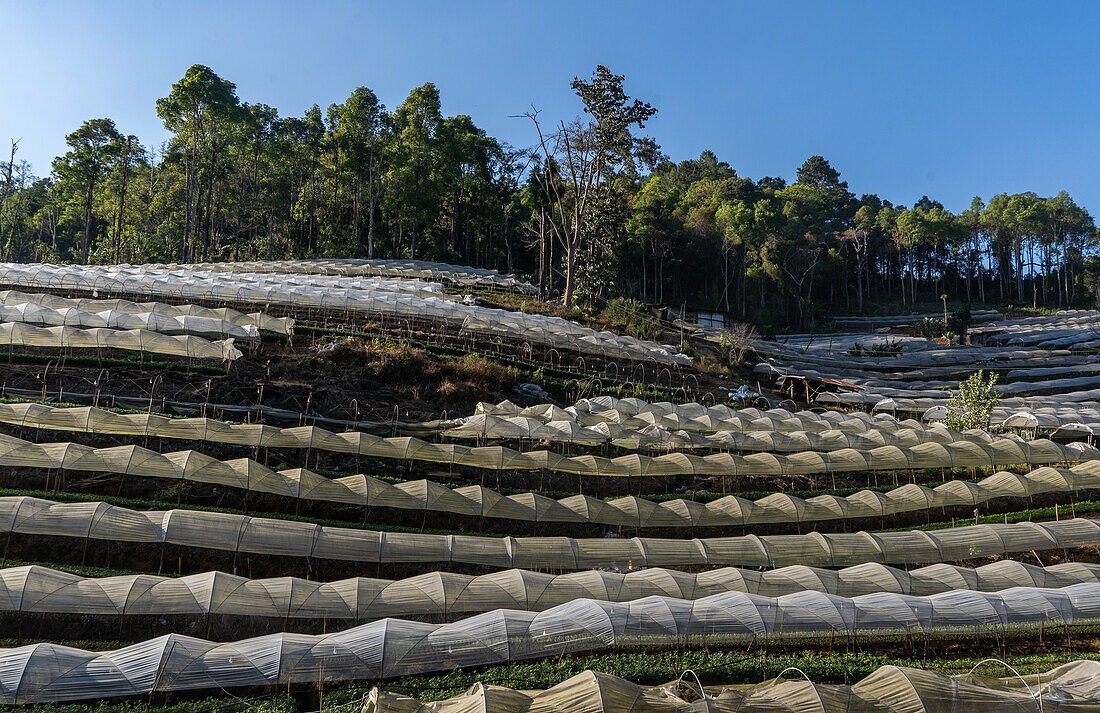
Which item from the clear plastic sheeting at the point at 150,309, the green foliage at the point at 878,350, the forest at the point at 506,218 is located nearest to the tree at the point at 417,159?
the forest at the point at 506,218

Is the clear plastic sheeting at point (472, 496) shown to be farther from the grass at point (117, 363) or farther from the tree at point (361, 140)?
the tree at point (361, 140)

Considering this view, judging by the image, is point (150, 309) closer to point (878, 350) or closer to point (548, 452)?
point (548, 452)

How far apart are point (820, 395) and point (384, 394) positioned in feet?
88.7

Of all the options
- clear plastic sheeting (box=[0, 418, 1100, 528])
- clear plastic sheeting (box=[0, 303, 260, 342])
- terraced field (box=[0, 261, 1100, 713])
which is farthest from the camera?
clear plastic sheeting (box=[0, 303, 260, 342])

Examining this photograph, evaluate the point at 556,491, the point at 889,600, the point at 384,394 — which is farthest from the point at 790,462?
the point at 384,394

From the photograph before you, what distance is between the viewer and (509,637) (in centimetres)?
1266

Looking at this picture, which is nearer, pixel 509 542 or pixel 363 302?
pixel 509 542

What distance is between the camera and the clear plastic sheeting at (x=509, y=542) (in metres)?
15.9

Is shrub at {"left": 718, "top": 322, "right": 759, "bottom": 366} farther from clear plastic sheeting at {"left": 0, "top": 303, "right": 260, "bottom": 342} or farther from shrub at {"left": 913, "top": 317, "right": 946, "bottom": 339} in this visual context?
clear plastic sheeting at {"left": 0, "top": 303, "right": 260, "bottom": 342}

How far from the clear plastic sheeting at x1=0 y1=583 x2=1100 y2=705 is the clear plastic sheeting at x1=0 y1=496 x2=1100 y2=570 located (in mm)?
3385

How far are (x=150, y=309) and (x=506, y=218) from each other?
48.0 metres

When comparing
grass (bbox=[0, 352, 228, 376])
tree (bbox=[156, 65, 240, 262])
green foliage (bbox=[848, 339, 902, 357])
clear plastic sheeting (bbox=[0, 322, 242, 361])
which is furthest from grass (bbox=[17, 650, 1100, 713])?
tree (bbox=[156, 65, 240, 262])

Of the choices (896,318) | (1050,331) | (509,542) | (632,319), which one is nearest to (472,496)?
(509,542)

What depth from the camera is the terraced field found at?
11258mm
